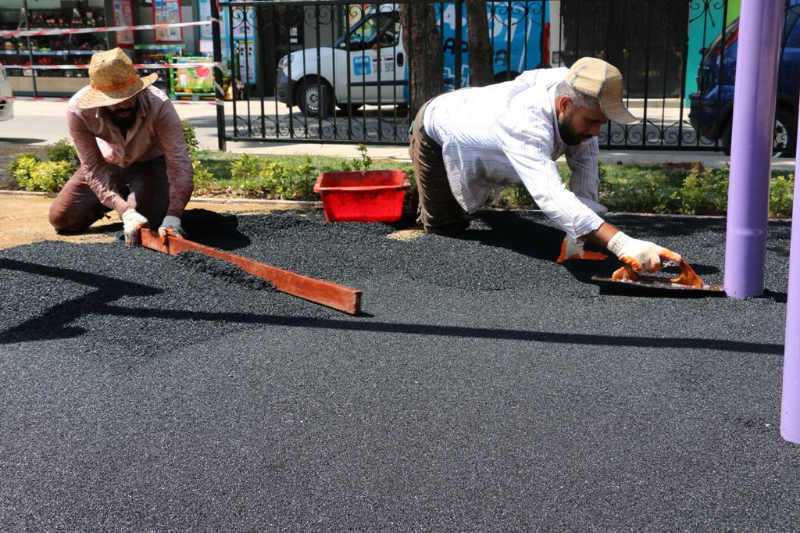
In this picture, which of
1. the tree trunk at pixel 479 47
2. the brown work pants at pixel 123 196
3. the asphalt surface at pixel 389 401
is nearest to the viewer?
the asphalt surface at pixel 389 401

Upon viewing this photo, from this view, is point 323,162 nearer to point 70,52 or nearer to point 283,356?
point 283,356

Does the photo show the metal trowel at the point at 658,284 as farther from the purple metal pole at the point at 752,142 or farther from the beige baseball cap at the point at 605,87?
the beige baseball cap at the point at 605,87

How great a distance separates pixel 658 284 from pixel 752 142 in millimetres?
770

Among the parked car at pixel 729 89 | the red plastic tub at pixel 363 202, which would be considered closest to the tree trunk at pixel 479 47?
the red plastic tub at pixel 363 202

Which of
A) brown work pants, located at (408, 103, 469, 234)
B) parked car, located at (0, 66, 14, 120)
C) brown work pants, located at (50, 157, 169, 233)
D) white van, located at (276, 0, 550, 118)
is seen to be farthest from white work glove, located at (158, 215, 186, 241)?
white van, located at (276, 0, 550, 118)

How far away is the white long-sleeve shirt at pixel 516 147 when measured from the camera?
158 inches

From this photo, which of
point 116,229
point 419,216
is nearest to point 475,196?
point 419,216

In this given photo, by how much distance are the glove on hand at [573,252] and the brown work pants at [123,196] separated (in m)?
2.58

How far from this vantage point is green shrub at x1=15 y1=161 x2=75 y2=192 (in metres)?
7.28

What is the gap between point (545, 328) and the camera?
3.76 m

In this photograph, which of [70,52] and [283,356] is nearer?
[283,356]

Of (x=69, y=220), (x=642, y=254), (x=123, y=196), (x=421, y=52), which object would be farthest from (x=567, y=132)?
(x=421, y=52)

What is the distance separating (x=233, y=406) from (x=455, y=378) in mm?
808

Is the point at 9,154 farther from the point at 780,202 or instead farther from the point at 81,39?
the point at 81,39
